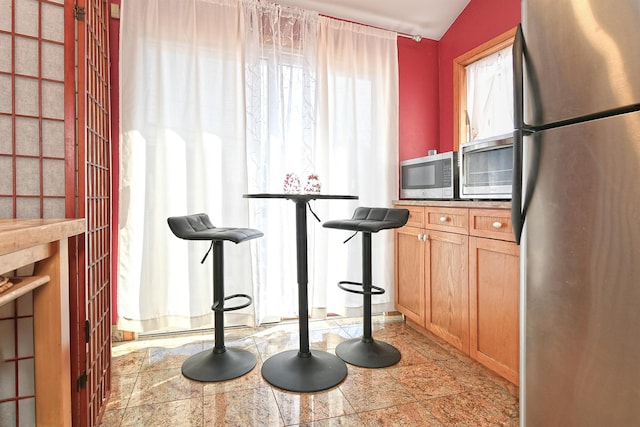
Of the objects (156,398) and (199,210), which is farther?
(199,210)

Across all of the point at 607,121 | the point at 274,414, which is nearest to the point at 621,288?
the point at 607,121

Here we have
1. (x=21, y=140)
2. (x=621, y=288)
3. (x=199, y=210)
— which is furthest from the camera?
(x=199, y=210)

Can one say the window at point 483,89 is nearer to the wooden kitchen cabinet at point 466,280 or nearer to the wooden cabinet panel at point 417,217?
the wooden cabinet panel at point 417,217

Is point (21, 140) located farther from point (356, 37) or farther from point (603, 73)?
point (356, 37)

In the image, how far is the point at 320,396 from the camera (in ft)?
5.76

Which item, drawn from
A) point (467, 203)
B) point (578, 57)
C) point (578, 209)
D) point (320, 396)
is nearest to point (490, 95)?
point (467, 203)

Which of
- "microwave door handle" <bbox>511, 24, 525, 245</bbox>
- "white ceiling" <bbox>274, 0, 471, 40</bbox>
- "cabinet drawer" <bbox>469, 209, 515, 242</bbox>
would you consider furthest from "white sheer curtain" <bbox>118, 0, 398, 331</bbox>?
"microwave door handle" <bbox>511, 24, 525, 245</bbox>

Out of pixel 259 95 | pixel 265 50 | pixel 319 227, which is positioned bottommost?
pixel 319 227

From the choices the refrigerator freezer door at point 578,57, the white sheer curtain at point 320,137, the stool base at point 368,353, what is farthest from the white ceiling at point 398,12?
the stool base at point 368,353

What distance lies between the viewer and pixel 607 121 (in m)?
0.91

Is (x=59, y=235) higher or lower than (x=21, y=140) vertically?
lower

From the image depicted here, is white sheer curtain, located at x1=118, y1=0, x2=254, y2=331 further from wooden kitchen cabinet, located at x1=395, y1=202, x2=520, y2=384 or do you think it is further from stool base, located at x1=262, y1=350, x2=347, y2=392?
wooden kitchen cabinet, located at x1=395, y1=202, x2=520, y2=384

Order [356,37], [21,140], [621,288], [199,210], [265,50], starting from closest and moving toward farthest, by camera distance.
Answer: [621,288] → [21,140] → [199,210] → [265,50] → [356,37]

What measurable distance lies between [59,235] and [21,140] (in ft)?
1.61
